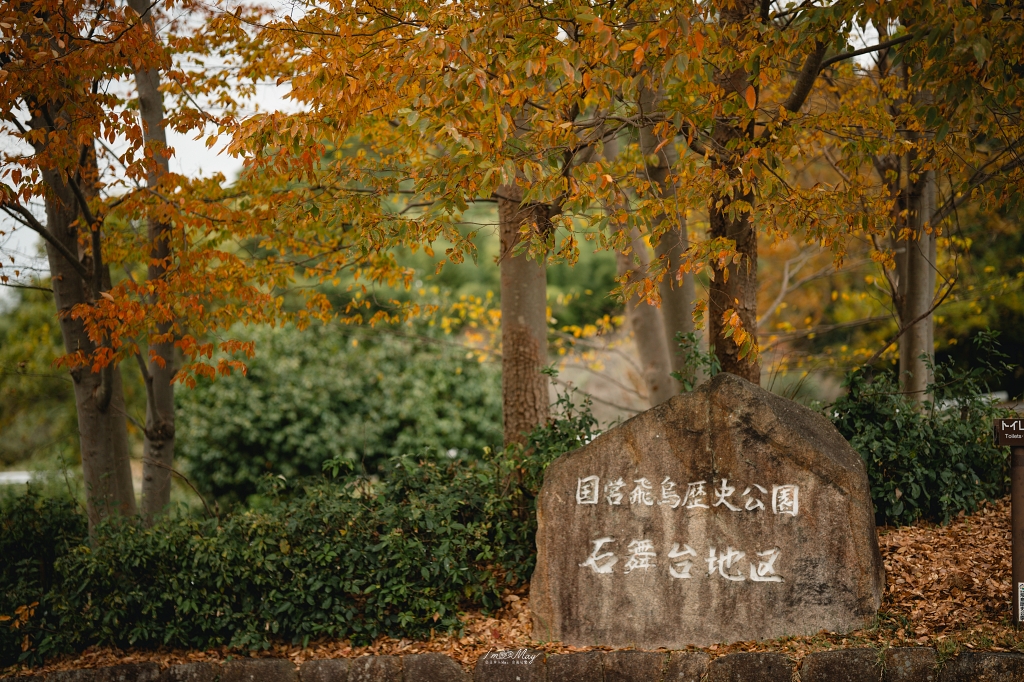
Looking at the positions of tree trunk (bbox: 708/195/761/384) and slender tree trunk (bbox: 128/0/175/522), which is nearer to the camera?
tree trunk (bbox: 708/195/761/384)

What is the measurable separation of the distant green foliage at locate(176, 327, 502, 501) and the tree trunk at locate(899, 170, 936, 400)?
6618 millimetres

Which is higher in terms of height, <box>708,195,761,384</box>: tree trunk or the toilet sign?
<box>708,195,761,384</box>: tree trunk

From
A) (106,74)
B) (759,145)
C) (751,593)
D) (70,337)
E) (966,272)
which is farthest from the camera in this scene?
(966,272)

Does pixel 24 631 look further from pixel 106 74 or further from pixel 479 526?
pixel 106 74

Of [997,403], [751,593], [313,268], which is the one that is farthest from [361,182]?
[997,403]

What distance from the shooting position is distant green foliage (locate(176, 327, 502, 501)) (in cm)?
1191

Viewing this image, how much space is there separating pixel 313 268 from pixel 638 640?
4199mm

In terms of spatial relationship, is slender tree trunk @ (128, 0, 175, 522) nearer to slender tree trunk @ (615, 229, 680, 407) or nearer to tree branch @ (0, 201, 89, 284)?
tree branch @ (0, 201, 89, 284)

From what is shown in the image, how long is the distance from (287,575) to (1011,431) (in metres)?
4.68

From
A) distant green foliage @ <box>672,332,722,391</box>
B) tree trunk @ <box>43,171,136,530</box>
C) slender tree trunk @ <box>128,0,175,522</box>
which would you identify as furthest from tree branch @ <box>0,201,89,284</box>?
distant green foliage @ <box>672,332,722,391</box>

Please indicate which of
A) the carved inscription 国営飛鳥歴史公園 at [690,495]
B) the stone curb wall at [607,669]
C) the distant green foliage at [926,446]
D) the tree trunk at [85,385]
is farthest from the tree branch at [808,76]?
the tree trunk at [85,385]

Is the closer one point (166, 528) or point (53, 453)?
point (166, 528)

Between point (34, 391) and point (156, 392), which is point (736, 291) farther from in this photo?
point (34, 391)

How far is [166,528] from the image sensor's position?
560 cm
